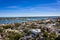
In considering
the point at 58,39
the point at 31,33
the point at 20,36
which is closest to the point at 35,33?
the point at 31,33

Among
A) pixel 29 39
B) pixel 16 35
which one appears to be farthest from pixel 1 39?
pixel 29 39

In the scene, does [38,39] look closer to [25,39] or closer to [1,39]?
[25,39]

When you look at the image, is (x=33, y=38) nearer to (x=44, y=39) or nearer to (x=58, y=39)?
(x=44, y=39)

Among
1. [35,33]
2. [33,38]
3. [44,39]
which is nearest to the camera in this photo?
[44,39]

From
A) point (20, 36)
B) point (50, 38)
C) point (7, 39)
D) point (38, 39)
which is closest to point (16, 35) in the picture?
point (20, 36)

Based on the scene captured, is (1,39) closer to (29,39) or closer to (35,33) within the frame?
(29,39)

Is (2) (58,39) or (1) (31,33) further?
(1) (31,33)

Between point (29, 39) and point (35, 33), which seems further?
point (35, 33)

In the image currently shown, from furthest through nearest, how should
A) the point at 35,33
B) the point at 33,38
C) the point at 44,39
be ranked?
the point at 35,33 < the point at 33,38 < the point at 44,39
